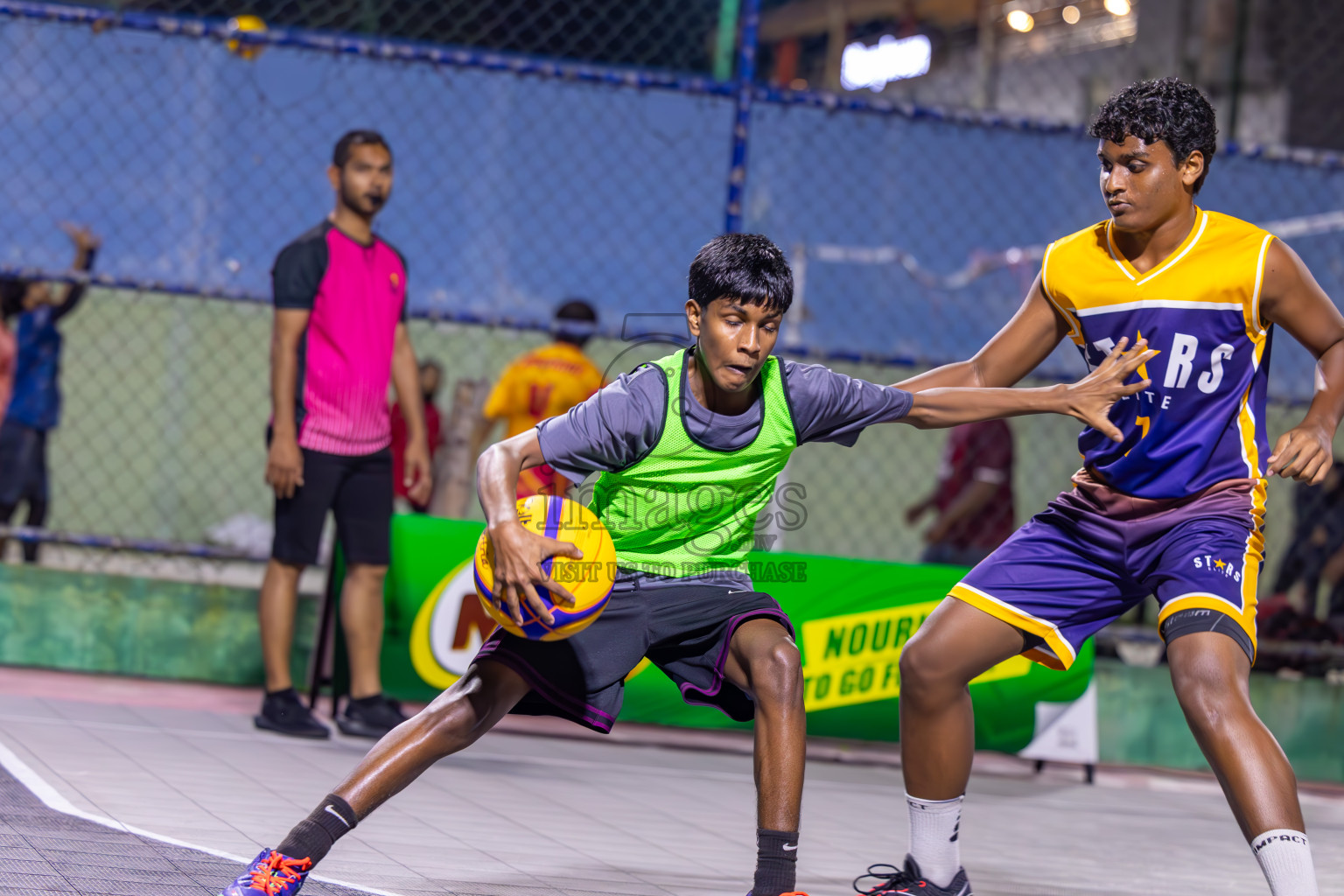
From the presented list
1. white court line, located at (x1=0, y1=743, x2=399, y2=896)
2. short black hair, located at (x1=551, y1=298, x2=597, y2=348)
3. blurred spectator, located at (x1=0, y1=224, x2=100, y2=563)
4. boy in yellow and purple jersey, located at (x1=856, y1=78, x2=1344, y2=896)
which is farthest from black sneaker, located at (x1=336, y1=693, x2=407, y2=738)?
blurred spectator, located at (x1=0, y1=224, x2=100, y2=563)

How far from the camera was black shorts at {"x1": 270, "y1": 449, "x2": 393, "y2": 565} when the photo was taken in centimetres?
561

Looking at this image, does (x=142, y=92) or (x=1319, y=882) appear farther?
(x=142, y=92)

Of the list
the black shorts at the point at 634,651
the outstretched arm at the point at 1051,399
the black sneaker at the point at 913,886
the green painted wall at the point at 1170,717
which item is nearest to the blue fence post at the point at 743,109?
the green painted wall at the point at 1170,717

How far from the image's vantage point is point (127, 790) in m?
4.32

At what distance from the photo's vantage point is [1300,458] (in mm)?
3250

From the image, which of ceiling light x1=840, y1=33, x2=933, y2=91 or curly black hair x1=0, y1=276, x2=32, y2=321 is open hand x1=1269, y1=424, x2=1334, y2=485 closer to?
curly black hair x1=0, y1=276, x2=32, y2=321

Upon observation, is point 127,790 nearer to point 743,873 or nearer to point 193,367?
point 743,873

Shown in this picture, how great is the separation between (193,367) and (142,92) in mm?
2906

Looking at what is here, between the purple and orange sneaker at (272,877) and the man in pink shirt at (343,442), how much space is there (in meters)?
2.62

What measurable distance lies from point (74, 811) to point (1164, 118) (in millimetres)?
3375

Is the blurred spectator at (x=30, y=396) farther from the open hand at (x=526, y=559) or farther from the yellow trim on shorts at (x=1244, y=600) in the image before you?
the yellow trim on shorts at (x=1244, y=600)

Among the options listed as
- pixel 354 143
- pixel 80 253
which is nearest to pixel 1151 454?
pixel 354 143

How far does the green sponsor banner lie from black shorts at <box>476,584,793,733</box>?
8.27ft

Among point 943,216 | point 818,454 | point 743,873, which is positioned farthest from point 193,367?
point 743,873
